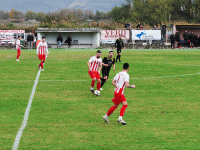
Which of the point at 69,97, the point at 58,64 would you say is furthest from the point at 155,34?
the point at 69,97

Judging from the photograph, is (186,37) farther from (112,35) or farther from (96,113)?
(96,113)

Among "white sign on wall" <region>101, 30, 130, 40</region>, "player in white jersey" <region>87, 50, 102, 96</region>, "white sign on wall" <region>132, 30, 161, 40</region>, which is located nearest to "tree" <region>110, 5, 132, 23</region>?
"white sign on wall" <region>101, 30, 130, 40</region>

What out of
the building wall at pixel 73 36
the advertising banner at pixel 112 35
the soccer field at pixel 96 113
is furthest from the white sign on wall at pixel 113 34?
the soccer field at pixel 96 113

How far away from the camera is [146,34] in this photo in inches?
1999

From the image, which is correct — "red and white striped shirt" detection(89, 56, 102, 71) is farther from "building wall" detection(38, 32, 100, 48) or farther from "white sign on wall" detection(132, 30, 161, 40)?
"building wall" detection(38, 32, 100, 48)

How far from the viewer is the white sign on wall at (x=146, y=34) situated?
50688 mm

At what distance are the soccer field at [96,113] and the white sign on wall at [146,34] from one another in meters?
29.2

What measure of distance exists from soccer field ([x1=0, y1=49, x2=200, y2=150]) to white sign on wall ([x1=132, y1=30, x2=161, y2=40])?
2920cm

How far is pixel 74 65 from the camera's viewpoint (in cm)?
2759

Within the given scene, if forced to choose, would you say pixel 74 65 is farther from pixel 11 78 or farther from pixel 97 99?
pixel 97 99

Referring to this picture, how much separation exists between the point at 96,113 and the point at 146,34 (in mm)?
39824

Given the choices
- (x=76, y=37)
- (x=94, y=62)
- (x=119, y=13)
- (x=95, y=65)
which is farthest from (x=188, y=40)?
(x=119, y=13)

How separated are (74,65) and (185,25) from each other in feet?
102

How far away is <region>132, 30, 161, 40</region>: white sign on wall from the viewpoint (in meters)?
50.7
